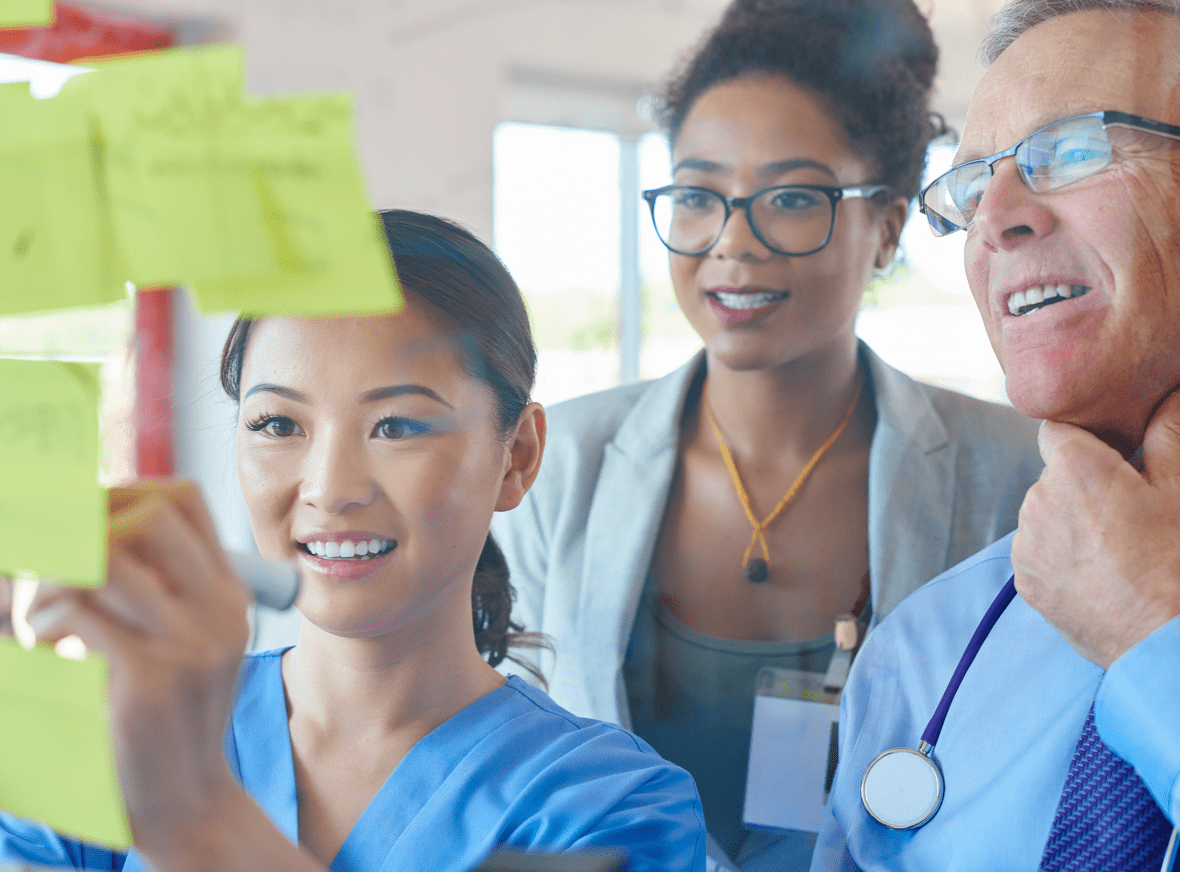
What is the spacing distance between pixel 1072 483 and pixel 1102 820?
22 centimetres

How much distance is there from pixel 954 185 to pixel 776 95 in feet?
0.51

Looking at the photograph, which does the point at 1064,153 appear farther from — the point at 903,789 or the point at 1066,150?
Answer: the point at 903,789

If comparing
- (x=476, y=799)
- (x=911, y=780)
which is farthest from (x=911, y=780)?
(x=476, y=799)

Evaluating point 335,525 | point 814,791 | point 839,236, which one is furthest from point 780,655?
point 335,525

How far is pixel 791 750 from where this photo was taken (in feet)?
Result: 2.64

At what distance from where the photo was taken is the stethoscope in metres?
0.73

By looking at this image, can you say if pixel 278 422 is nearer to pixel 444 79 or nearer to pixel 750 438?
pixel 444 79

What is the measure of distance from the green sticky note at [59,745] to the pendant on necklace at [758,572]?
551mm

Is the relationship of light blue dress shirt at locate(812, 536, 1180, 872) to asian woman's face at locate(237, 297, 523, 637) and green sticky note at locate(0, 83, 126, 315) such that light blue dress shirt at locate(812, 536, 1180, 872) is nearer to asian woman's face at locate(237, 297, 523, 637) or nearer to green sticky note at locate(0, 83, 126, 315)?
asian woman's face at locate(237, 297, 523, 637)

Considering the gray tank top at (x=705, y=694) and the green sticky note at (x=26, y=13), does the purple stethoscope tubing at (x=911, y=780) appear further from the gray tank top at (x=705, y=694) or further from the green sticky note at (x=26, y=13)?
the green sticky note at (x=26, y=13)

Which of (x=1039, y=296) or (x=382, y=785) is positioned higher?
(x=1039, y=296)

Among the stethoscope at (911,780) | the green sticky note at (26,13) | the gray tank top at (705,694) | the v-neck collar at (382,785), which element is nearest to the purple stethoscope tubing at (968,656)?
the stethoscope at (911,780)

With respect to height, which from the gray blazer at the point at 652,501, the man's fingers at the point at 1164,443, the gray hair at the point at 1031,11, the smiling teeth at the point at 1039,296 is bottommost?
the gray blazer at the point at 652,501

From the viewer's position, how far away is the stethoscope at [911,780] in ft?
2.39
